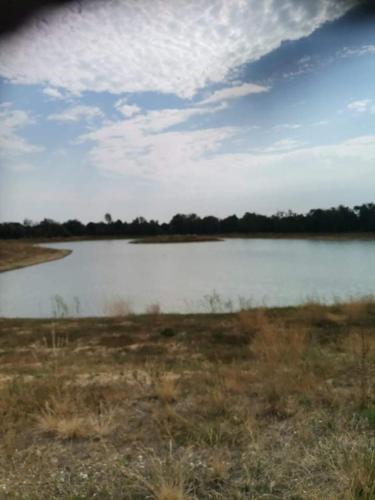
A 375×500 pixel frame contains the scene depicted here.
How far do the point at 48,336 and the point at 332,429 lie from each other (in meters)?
6.81

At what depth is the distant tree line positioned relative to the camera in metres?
62.9

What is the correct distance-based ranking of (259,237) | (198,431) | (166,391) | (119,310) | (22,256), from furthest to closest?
(259,237), (22,256), (119,310), (166,391), (198,431)

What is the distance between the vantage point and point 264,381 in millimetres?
3182

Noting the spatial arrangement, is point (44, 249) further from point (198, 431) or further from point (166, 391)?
point (198, 431)

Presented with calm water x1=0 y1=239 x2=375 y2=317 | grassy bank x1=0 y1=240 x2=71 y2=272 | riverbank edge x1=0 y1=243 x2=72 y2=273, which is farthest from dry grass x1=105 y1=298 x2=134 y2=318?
grassy bank x1=0 y1=240 x2=71 y2=272

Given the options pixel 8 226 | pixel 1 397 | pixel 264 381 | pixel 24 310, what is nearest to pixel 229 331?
pixel 264 381

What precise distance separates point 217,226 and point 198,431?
259 feet

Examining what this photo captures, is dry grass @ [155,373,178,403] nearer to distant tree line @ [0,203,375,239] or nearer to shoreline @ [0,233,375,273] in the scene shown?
shoreline @ [0,233,375,273]

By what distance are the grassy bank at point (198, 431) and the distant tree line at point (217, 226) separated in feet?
199

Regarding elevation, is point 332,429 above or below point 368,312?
above

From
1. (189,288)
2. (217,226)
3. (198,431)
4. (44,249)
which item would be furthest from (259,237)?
(198,431)

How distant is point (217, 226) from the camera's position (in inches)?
3187

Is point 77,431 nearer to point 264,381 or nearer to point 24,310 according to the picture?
point 264,381

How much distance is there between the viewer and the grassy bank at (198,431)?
1.71 m
